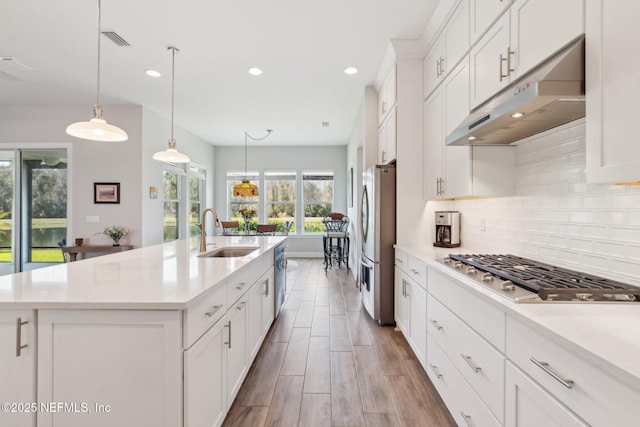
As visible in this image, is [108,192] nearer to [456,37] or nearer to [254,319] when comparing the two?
[254,319]

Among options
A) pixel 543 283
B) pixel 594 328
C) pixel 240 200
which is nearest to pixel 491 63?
pixel 543 283

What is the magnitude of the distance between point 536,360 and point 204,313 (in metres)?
1.27

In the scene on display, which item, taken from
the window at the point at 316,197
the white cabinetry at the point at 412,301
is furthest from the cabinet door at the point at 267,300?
the window at the point at 316,197

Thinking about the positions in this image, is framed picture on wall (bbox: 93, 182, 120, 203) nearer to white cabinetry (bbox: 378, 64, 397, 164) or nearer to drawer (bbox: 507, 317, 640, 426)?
white cabinetry (bbox: 378, 64, 397, 164)

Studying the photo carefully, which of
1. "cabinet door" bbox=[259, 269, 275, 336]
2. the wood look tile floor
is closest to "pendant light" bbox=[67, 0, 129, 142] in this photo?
"cabinet door" bbox=[259, 269, 275, 336]

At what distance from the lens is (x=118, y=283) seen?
1.44 metres

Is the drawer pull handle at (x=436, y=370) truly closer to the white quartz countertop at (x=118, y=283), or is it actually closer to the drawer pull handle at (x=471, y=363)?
the drawer pull handle at (x=471, y=363)

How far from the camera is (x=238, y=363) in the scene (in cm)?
188

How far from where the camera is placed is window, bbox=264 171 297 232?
7969 mm

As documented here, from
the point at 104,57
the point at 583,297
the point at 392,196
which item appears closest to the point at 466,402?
the point at 583,297

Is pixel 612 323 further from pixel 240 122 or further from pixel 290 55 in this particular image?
pixel 240 122

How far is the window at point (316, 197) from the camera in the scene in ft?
26.0

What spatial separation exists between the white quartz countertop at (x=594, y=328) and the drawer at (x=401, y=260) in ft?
4.80

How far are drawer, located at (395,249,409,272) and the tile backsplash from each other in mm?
691
